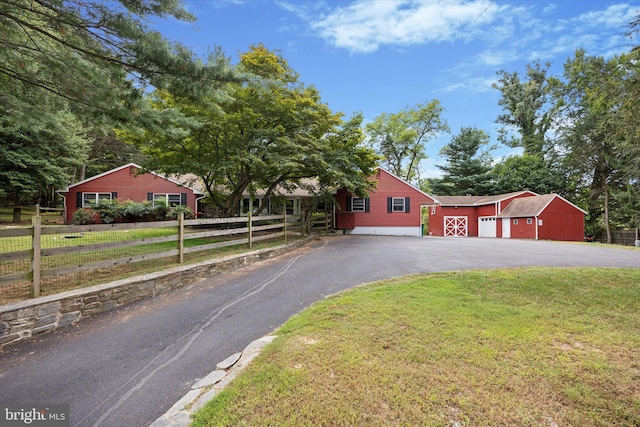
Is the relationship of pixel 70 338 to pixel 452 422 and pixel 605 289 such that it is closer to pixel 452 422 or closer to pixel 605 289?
pixel 452 422

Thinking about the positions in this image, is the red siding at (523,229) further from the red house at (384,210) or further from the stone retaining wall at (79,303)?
the stone retaining wall at (79,303)

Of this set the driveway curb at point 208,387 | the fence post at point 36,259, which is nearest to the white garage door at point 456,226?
the driveway curb at point 208,387

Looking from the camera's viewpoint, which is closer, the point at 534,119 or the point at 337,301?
the point at 337,301

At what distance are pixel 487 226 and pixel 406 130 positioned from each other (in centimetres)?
1323

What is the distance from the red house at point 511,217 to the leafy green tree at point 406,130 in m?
8.52

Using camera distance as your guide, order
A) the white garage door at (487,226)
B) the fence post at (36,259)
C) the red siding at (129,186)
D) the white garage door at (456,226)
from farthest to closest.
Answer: the white garage door at (456,226) → the white garage door at (487,226) → the red siding at (129,186) → the fence post at (36,259)

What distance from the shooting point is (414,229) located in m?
20.4

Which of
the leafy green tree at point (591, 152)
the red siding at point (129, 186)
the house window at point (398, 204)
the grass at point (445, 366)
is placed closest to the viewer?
the grass at point (445, 366)

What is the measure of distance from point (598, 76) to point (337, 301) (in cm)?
843

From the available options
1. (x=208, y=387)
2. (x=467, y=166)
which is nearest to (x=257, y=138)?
(x=208, y=387)

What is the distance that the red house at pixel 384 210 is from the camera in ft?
66.5

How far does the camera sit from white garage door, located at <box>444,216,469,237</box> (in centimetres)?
2848

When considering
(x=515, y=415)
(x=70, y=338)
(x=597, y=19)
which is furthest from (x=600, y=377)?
(x=597, y=19)

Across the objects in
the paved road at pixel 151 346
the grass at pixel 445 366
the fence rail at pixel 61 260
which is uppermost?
the fence rail at pixel 61 260
